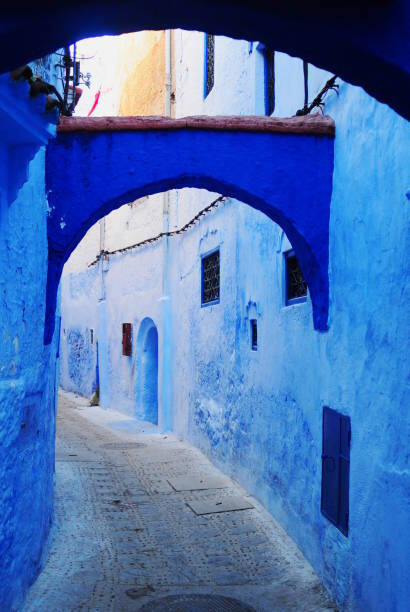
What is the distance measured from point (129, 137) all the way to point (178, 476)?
5.05 m

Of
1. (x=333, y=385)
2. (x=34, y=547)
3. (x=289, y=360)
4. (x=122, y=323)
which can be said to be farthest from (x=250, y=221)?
(x=122, y=323)

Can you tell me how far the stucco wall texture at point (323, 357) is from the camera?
422 centimetres

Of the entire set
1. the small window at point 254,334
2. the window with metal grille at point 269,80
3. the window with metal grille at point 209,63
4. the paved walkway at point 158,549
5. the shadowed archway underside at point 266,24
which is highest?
the window with metal grille at point 209,63

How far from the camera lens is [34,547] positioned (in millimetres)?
5238

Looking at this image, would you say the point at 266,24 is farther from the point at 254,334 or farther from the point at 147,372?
the point at 147,372

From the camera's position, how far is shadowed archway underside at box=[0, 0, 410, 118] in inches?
87.7

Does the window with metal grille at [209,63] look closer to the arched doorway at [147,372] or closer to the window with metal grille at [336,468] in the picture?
the arched doorway at [147,372]

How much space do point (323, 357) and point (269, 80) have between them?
3892 mm

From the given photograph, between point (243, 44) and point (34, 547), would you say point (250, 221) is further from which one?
point (34, 547)

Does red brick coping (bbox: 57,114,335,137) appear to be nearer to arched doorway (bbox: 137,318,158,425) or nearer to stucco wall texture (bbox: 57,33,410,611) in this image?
stucco wall texture (bbox: 57,33,410,611)

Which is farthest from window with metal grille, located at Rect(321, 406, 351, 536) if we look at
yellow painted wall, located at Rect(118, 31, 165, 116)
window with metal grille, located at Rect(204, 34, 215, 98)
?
yellow painted wall, located at Rect(118, 31, 165, 116)

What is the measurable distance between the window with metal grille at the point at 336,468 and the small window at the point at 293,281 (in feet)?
4.39

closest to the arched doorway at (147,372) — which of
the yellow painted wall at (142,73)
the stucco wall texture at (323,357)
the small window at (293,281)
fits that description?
the stucco wall texture at (323,357)

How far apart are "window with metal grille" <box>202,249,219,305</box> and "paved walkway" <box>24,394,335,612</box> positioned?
8.26 ft
